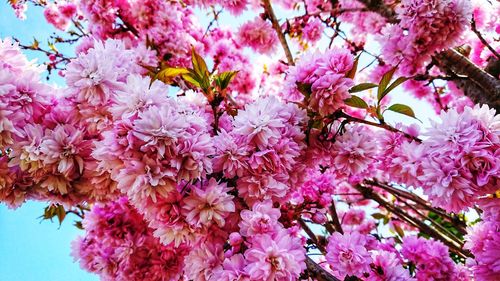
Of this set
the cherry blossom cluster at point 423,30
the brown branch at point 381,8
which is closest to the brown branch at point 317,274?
the cherry blossom cluster at point 423,30

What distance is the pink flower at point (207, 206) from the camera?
1.18 m

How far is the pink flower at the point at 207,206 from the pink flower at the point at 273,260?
139mm

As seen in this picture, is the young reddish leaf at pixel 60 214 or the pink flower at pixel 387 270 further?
the young reddish leaf at pixel 60 214

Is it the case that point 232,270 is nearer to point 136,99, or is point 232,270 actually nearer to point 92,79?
point 136,99

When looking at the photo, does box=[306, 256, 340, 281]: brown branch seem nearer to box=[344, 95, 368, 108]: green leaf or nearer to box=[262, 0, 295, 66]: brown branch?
box=[344, 95, 368, 108]: green leaf

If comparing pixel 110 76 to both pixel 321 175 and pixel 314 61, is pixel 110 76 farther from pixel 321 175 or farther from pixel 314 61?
pixel 321 175

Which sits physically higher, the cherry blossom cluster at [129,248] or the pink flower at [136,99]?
the pink flower at [136,99]

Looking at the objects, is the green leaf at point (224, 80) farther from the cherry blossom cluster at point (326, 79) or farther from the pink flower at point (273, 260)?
the pink flower at point (273, 260)

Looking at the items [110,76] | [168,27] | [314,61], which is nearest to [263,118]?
[314,61]

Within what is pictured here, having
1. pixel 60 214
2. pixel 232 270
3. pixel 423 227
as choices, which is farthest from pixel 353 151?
pixel 423 227

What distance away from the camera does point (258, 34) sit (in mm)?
3568

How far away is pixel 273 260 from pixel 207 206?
256 mm

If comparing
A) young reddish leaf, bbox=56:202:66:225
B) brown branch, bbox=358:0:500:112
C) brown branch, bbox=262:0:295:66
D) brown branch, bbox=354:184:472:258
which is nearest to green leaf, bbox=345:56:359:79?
brown branch, bbox=358:0:500:112

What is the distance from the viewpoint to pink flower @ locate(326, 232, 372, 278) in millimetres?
1438
